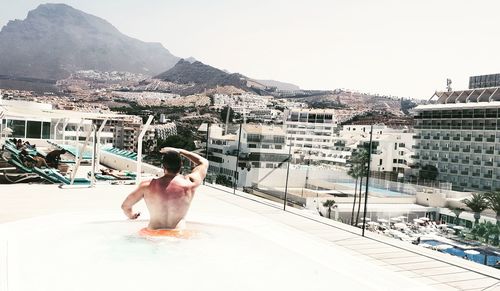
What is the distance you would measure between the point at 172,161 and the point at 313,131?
351 feet

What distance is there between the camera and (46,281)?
2979 millimetres

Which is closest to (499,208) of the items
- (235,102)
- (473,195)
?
(473,195)

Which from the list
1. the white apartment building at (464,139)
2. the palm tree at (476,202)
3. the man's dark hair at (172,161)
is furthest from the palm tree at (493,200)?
the man's dark hair at (172,161)

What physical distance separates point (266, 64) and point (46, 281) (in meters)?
127

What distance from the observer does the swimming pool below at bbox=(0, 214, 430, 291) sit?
3197 mm

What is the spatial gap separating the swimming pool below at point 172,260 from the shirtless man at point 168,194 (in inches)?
8.8

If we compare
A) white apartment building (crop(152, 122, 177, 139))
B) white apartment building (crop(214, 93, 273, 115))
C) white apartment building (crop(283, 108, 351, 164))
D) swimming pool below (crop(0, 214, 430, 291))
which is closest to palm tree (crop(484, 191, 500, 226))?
white apartment building (crop(283, 108, 351, 164))

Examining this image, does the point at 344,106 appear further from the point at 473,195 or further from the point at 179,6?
the point at 179,6

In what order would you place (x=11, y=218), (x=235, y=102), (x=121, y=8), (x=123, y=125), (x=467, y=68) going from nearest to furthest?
(x=11, y=218)
(x=121, y=8)
(x=123, y=125)
(x=467, y=68)
(x=235, y=102)

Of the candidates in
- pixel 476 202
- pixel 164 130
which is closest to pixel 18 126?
pixel 476 202

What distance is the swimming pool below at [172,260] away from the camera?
3.20 m

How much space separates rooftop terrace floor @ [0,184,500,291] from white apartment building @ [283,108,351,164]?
8862cm

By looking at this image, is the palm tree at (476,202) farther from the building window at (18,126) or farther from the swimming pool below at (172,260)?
the swimming pool below at (172,260)

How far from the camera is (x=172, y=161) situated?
4.20m
